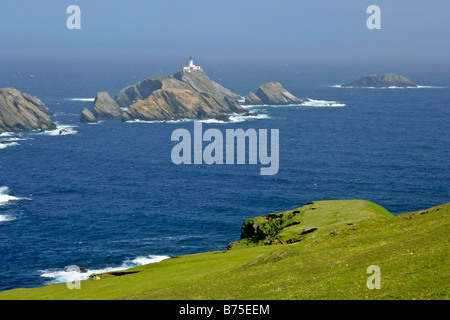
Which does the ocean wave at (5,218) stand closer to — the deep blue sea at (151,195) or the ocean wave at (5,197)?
the deep blue sea at (151,195)

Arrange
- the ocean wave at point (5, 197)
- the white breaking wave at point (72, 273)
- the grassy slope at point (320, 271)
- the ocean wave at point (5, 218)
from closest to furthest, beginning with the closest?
1. the grassy slope at point (320, 271)
2. the white breaking wave at point (72, 273)
3. the ocean wave at point (5, 218)
4. the ocean wave at point (5, 197)

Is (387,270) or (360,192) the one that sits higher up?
(387,270)

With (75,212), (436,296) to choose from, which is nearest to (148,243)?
(75,212)

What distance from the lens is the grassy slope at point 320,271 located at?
1569 inches

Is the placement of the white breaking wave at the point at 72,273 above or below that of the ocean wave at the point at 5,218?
below

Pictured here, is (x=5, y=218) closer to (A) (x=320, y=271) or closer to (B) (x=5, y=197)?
(B) (x=5, y=197)

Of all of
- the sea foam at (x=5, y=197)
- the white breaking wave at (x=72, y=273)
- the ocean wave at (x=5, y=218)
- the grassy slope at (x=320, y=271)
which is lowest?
the white breaking wave at (x=72, y=273)

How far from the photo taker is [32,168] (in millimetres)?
169375

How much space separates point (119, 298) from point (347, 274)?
21470 mm

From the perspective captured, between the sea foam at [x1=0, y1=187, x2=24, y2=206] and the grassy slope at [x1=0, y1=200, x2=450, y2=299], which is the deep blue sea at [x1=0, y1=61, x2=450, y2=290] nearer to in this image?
the sea foam at [x1=0, y1=187, x2=24, y2=206]

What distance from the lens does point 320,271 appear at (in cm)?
4744

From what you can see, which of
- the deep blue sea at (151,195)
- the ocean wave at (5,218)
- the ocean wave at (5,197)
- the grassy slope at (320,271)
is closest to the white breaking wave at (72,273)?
the deep blue sea at (151,195)

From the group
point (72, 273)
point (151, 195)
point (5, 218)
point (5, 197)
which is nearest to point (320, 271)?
point (72, 273)
